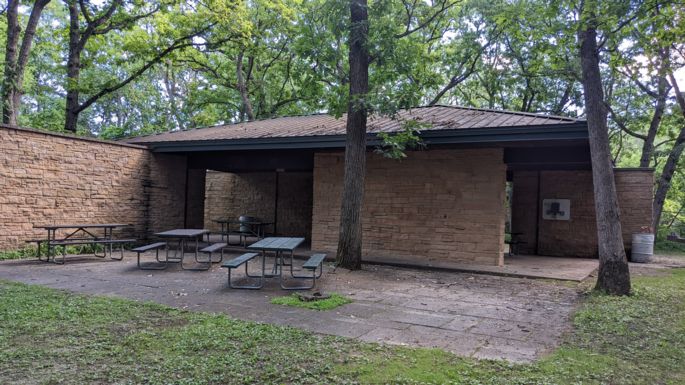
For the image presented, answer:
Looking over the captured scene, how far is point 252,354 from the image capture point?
3625 millimetres

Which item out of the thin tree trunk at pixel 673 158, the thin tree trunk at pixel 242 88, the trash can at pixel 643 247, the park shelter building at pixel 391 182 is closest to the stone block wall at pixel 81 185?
the park shelter building at pixel 391 182

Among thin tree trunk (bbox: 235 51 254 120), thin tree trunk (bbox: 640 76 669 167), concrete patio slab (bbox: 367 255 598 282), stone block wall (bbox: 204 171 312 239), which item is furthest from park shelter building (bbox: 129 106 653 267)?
thin tree trunk (bbox: 235 51 254 120)

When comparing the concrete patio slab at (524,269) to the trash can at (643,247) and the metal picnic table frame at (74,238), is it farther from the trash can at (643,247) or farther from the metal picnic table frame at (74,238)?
the metal picnic table frame at (74,238)

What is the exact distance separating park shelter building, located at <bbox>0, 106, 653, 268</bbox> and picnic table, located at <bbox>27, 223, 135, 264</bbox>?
33 cm

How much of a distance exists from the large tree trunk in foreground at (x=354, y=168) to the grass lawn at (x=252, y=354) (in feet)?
12.6

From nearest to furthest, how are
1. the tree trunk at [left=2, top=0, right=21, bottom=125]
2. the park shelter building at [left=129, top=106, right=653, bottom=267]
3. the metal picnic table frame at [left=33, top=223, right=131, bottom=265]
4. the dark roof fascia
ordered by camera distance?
the dark roof fascia < the metal picnic table frame at [left=33, top=223, right=131, bottom=265] < the park shelter building at [left=129, top=106, right=653, bottom=267] < the tree trunk at [left=2, top=0, right=21, bottom=125]

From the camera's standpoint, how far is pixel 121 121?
33469 millimetres

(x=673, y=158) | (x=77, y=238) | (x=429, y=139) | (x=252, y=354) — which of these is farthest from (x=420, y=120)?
(x=673, y=158)

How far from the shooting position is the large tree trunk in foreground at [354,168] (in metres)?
8.38

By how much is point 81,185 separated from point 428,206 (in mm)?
7865

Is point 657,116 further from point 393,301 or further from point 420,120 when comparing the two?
point 393,301

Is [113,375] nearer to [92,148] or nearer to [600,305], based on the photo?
[600,305]

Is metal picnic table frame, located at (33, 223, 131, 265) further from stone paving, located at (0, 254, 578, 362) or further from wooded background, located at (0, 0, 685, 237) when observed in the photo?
wooded background, located at (0, 0, 685, 237)

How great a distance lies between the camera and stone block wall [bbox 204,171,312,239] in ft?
53.8
